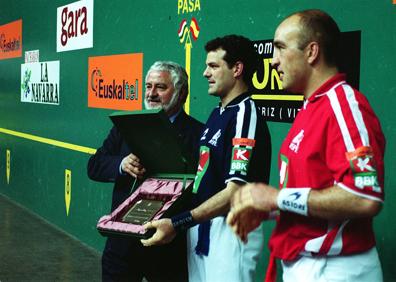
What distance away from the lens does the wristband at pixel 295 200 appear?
5.53ft

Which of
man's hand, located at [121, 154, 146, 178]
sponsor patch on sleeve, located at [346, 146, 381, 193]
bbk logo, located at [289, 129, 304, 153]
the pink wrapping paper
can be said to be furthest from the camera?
man's hand, located at [121, 154, 146, 178]

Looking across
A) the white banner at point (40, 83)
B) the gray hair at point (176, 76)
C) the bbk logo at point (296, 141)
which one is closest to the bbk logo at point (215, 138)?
the gray hair at point (176, 76)

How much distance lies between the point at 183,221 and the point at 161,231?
0.31 ft

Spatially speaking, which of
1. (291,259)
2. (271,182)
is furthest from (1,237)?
(291,259)

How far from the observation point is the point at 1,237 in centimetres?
634

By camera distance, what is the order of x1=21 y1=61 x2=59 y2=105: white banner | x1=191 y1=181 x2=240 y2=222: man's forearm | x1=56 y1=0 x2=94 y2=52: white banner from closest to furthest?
x1=191 y1=181 x2=240 y2=222: man's forearm, x1=56 y1=0 x2=94 y2=52: white banner, x1=21 y1=61 x2=59 y2=105: white banner

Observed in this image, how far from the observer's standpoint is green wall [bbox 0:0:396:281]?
9.53ft

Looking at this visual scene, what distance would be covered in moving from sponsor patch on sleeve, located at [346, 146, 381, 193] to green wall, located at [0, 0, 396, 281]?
1.29 m

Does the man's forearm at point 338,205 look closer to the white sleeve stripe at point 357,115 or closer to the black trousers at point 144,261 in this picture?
the white sleeve stripe at point 357,115

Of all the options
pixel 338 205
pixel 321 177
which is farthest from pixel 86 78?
pixel 338 205

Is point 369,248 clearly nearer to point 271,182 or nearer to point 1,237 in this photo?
point 271,182

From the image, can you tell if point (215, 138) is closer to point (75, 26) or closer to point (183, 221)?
point (183, 221)

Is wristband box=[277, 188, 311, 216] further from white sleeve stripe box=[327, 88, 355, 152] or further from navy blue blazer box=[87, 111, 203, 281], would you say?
navy blue blazer box=[87, 111, 203, 281]

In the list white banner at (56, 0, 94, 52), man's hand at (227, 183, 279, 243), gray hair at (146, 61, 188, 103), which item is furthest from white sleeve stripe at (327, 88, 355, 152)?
white banner at (56, 0, 94, 52)
